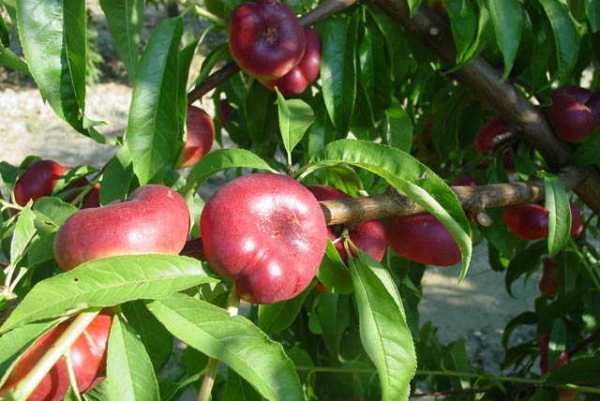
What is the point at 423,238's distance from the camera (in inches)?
33.9

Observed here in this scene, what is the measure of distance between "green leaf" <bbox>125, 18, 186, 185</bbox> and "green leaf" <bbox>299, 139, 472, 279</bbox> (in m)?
0.17

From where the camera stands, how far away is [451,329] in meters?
3.02

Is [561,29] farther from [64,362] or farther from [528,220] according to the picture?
[64,362]

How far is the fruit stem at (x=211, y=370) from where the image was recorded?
1.97ft

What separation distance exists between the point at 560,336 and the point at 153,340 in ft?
2.85

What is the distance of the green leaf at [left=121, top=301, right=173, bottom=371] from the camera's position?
2.13 feet

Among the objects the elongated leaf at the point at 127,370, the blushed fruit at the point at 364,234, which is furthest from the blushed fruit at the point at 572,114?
the elongated leaf at the point at 127,370

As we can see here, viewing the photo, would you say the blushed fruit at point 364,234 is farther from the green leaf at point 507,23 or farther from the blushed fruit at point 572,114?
the blushed fruit at point 572,114

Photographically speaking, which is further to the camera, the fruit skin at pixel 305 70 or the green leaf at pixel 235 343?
the fruit skin at pixel 305 70

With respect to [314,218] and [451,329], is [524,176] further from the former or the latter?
[451,329]

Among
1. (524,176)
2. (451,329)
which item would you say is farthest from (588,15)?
(451,329)

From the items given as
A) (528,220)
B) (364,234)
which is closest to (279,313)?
(364,234)

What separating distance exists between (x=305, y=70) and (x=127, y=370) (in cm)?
63

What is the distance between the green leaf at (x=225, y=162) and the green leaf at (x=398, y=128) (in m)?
0.41
